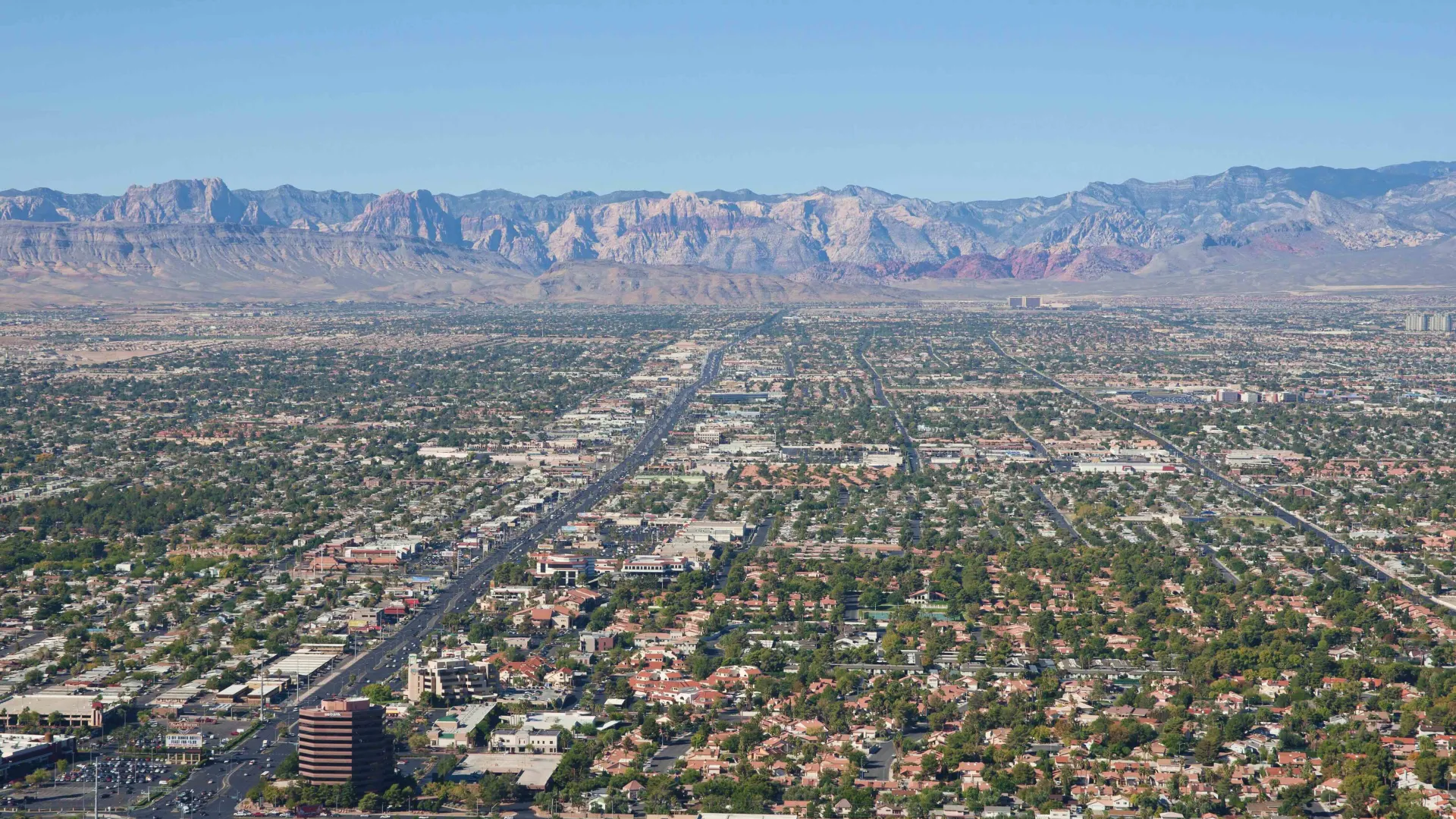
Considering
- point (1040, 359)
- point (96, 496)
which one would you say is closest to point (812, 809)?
point (96, 496)

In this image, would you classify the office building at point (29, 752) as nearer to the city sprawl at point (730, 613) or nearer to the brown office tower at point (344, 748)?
the city sprawl at point (730, 613)

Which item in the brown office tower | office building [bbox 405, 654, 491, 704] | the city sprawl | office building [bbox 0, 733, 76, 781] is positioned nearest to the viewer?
the brown office tower

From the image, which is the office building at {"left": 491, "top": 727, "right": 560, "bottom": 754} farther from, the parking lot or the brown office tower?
the parking lot

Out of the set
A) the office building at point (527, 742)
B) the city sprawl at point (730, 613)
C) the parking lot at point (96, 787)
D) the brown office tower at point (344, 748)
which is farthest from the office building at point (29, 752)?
the office building at point (527, 742)

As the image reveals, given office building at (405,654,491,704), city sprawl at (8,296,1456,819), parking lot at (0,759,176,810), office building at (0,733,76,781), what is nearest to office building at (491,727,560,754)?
city sprawl at (8,296,1456,819)

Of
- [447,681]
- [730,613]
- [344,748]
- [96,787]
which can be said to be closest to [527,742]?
[447,681]

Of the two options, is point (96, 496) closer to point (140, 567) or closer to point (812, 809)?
point (140, 567)

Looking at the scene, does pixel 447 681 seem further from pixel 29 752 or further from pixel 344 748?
pixel 29 752
